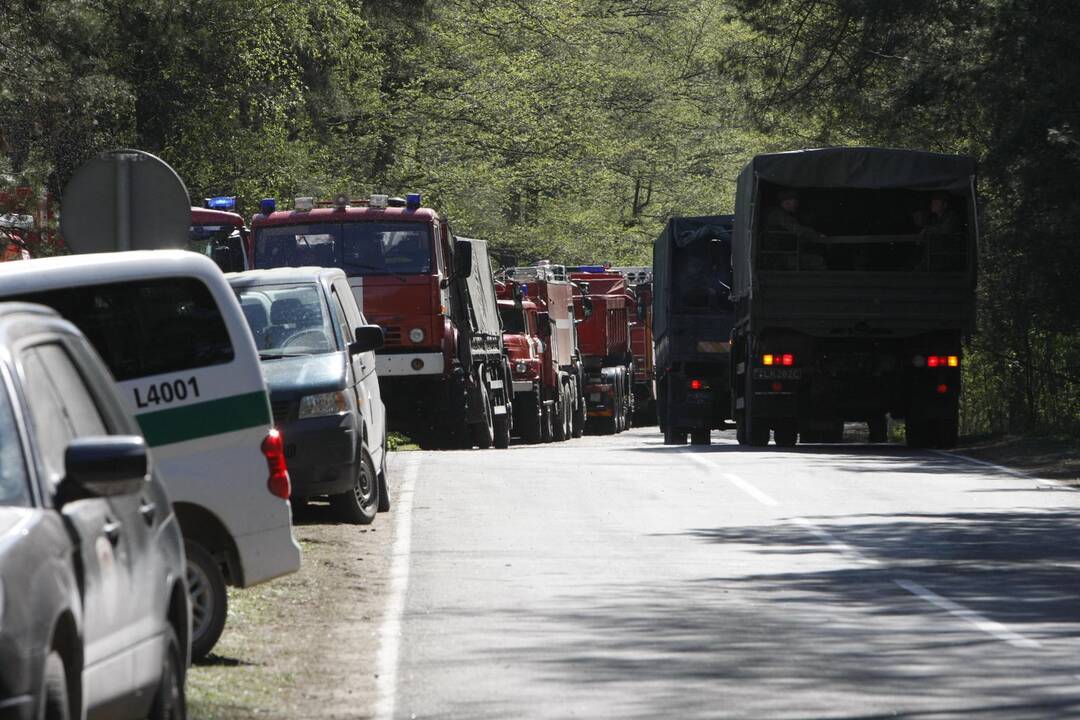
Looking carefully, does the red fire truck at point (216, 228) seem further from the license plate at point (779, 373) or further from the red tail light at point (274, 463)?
the red tail light at point (274, 463)

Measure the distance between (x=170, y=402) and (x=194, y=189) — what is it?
98.5 ft

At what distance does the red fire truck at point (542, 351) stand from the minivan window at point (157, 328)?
24712 millimetres

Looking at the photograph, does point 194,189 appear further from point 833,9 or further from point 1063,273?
point 1063,273

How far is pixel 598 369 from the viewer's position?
46.8m

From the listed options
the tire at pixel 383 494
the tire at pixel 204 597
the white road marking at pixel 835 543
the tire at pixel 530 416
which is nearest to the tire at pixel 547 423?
the tire at pixel 530 416

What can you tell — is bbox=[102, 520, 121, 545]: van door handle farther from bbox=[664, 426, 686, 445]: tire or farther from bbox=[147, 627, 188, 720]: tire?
bbox=[664, 426, 686, 445]: tire

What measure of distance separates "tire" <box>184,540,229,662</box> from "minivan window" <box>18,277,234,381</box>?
0.89m

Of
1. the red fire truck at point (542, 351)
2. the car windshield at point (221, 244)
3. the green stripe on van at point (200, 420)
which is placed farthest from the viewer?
the red fire truck at point (542, 351)

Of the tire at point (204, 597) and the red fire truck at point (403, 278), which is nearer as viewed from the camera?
the tire at point (204, 597)

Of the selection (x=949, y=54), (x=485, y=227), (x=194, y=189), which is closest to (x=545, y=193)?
(x=485, y=227)

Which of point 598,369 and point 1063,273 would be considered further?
point 598,369

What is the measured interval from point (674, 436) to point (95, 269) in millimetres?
25893

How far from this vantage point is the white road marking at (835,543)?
13703 millimetres

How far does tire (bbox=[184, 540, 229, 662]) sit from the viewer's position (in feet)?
31.2
